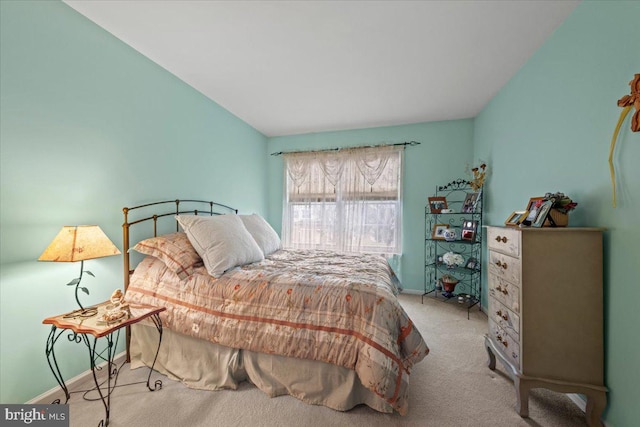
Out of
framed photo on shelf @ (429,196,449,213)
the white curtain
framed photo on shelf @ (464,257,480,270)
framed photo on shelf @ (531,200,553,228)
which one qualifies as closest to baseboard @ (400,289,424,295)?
the white curtain

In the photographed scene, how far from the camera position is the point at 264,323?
169cm

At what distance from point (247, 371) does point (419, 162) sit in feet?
11.5

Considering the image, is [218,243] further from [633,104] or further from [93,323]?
[633,104]

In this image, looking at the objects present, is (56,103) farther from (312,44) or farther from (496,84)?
(496,84)

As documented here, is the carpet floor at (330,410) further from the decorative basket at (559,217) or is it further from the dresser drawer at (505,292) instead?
the decorative basket at (559,217)

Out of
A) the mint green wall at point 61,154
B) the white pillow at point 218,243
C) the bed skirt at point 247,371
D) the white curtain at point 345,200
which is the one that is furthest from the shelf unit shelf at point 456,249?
the mint green wall at point 61,154

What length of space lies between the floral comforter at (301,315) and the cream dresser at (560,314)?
25.2 inches

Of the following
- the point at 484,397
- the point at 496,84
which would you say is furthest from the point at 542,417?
the point at 496,84

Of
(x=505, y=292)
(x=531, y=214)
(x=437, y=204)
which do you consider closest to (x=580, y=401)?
(x=505, y=292)

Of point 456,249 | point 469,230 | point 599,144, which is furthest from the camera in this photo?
point 456,249

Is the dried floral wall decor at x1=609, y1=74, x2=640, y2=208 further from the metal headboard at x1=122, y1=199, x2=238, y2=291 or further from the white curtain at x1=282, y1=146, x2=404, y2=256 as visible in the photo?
the metal headboard at x1=122, y1=199, x2=238, y2=291

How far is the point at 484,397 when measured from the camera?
1703 millimetres

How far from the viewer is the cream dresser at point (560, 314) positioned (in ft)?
4.72

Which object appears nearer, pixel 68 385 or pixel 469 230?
pixel 68 385
